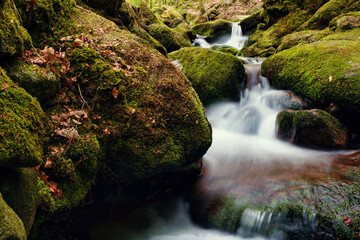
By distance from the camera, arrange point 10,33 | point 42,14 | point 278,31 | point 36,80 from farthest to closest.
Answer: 1. point 278,31
2. point 42,14
3. point 36,80
4. point 10,33

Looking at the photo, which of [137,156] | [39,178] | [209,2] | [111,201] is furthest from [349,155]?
[209,2]

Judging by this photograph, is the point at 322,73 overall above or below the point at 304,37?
below

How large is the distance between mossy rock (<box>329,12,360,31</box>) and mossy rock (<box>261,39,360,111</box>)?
2.38 metres

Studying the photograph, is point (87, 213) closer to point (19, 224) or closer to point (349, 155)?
point (19, 224)

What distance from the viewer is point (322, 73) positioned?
6133mm

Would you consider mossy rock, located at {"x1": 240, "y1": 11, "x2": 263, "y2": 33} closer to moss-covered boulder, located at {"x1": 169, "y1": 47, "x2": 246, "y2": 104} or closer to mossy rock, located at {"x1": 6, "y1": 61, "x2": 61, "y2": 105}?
moss-covered boulder, located at {"x1": 169, "y1": 47, "x2": 246, "y2": 104}

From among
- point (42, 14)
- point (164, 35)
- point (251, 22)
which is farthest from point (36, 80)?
point (251, 22)

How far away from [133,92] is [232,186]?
9.18 feet

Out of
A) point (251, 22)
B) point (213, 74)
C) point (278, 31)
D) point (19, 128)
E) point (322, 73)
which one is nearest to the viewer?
point (19, 128)

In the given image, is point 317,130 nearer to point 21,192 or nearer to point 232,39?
point 21,192

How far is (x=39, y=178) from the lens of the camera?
226 cm

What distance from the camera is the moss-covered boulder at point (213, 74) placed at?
7.51m

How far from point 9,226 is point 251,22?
716 inches

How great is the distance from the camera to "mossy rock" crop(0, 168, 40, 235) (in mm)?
1755
